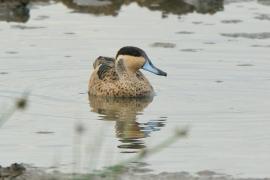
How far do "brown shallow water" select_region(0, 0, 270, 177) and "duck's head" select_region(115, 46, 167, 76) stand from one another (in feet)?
0.98

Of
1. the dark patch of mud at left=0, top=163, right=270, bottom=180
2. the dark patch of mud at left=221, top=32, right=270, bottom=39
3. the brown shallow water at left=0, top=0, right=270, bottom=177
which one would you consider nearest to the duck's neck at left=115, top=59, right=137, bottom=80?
the brown shallow water at left=0, top=0, right=270, bottom=177

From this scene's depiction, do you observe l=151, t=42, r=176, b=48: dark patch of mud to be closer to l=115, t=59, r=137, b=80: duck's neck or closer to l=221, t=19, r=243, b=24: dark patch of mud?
l=115, t=59, r=137, b=80: duck's neck

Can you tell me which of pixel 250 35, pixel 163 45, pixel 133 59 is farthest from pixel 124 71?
pixel 250 35

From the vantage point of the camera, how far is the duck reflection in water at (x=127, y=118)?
971 cm

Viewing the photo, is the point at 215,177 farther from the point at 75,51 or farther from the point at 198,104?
the point at 75,51

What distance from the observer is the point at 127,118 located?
11055 mm

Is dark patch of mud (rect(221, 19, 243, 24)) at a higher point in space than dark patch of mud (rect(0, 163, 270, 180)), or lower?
lower

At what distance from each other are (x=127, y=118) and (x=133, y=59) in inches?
76.5

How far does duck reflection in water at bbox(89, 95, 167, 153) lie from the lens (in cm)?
971

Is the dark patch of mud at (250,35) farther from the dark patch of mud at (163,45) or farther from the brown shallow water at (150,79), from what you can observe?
the dark patch of mud at (163,45)

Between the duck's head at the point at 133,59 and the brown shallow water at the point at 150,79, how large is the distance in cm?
30

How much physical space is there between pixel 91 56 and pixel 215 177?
603 centimetres

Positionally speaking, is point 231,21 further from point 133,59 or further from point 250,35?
point 133,59

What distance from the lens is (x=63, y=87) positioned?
491 inches
